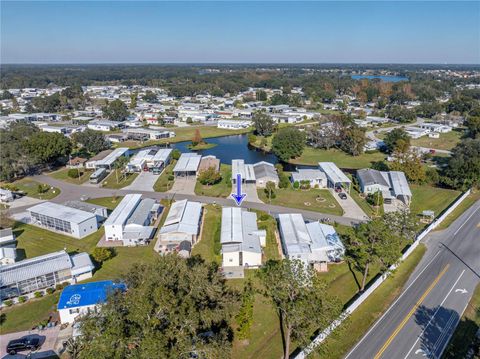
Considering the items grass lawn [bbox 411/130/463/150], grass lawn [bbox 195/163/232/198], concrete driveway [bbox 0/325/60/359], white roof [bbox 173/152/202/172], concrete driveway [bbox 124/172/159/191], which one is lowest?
grass lawn [bbox 411/130/463/150]

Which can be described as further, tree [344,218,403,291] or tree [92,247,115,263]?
tree [92,247,115,263]

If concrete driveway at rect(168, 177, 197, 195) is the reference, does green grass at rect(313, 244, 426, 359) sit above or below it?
above

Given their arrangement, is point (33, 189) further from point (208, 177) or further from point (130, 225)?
point (208, 177)

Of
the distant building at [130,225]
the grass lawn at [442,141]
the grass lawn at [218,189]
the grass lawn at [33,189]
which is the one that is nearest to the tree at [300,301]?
the distant building at [130,225]

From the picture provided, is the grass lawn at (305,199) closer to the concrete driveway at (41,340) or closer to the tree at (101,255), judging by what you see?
the tree at (101,255)

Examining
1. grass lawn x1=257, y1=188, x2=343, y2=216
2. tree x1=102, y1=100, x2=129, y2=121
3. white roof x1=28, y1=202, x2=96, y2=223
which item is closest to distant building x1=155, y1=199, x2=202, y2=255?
white roof x1=28, y1=202, x2=96, y2=223

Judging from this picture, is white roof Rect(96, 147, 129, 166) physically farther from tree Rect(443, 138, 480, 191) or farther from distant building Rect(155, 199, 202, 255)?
tree Rect(443, 138, 480, 191)
